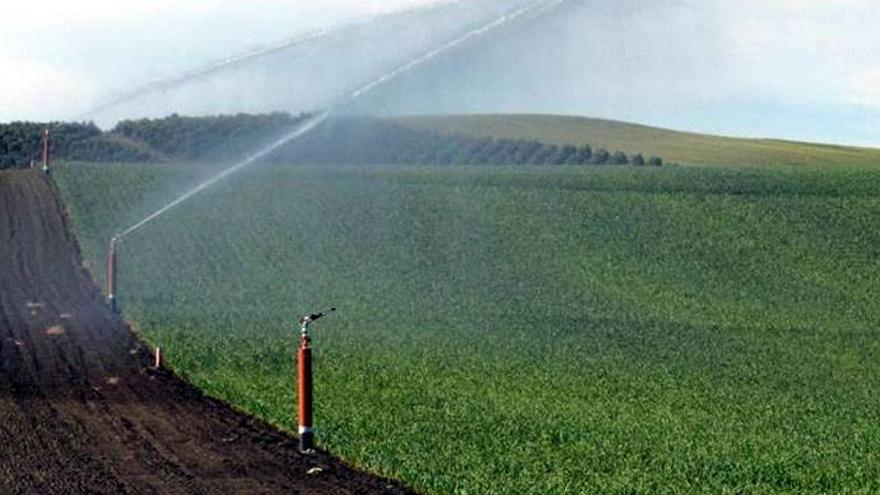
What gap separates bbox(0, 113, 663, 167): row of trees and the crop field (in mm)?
4515

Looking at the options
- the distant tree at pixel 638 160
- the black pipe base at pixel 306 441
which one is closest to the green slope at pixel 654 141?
the distant tree at pixel 638 160

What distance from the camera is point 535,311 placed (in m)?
34.8

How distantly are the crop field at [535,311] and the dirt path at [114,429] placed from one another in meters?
0.52

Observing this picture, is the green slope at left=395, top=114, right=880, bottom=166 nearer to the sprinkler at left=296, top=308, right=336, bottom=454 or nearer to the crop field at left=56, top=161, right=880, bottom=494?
the crop field at left=56, top=161, right=880, bottom=494

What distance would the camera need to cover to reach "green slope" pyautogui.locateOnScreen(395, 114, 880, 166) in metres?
70.3

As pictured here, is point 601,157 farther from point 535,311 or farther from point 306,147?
point 535,311

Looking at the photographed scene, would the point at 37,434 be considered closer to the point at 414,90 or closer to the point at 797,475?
the point at 797,475

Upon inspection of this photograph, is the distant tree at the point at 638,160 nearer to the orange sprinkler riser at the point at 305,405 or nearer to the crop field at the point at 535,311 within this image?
the crop field at the point at 535,311

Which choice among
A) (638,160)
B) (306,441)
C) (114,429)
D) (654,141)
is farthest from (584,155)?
(306,441)

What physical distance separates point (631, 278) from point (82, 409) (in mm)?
25223

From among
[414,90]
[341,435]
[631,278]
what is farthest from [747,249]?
[341,435]

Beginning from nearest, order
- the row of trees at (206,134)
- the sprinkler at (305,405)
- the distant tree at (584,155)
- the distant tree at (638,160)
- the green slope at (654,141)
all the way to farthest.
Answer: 1. the sprinkler at (305,405)
2. the row of trees at (206,134)
3. the distant tree at (638,160)
4. the distant tree at (584,155)
5. the green slope at (654,141)

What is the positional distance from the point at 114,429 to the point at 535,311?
19.7 metres

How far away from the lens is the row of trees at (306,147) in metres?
62.3
